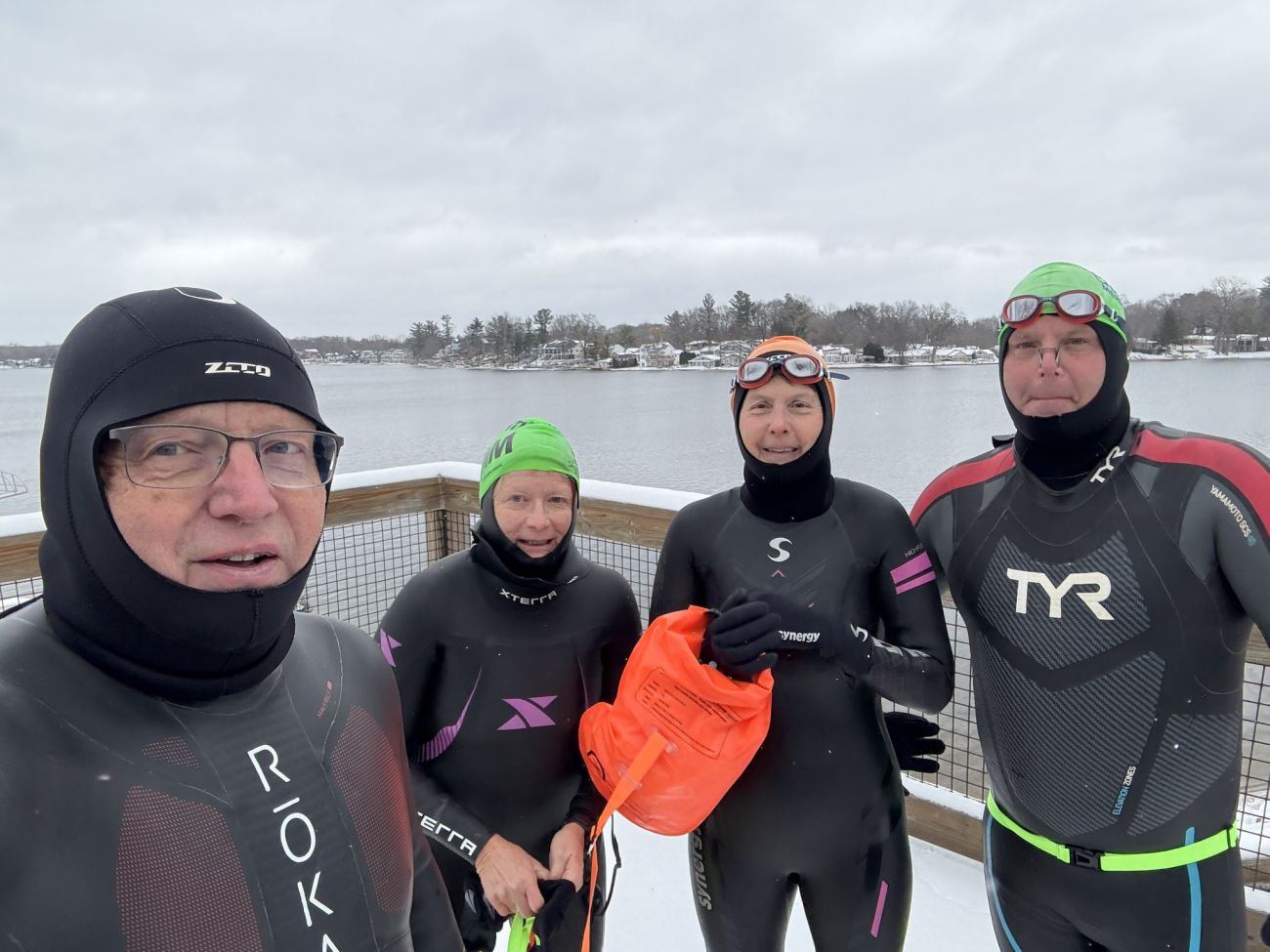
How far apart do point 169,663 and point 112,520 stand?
0.18 meters

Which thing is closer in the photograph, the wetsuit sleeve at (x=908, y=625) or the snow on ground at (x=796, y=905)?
the wetsuit sleeve at (x=908, y=625)

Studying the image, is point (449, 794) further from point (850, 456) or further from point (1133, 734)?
point (850, 456)

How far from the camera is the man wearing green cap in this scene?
181 cm

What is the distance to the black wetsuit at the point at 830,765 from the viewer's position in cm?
174

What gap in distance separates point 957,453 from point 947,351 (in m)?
20.0

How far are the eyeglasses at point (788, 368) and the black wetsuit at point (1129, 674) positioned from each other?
1.83ft

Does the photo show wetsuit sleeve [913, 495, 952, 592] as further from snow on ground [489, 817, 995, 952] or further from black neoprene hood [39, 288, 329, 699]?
black neoprene hood [39, 288, 329, 699]

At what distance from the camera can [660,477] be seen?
32.8ft

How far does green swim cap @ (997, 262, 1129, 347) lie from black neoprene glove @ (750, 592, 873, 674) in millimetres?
803

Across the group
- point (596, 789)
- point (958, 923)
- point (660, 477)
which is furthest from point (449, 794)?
point (660, 477)

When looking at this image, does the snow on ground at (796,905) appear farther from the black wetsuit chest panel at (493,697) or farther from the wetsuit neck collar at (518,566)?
the wetsuit neck collar at (518,566)

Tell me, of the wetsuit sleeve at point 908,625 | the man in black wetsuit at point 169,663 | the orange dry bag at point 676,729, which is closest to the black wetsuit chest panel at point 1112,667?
the wetsuit sleeve at point 908,625

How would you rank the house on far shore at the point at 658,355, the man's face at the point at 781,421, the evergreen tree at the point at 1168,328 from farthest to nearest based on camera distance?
the house on far shore at the point at 658,355
the evergreen tree at the point at 1168,328
the man's face at the point at 781,421

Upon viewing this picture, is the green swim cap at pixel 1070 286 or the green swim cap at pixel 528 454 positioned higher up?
the green swim cap at pixel 1070 286
